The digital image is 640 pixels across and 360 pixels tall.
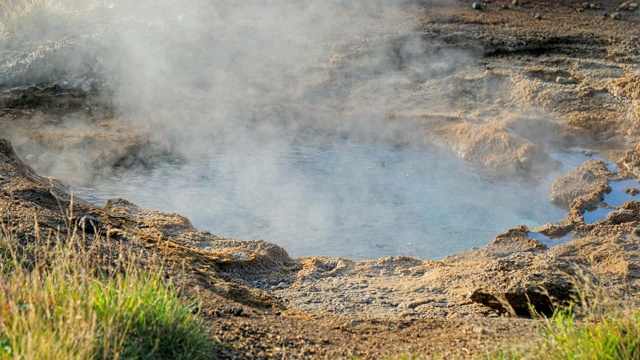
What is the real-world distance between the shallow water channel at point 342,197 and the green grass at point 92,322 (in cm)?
276

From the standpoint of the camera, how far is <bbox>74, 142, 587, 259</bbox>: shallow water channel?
5.80m

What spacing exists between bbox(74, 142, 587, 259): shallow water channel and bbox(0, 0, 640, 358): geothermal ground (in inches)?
9.9

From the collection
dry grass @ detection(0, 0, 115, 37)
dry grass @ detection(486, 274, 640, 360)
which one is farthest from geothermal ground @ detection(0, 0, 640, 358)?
dry grass @ detection(0, 0, 115, 37)

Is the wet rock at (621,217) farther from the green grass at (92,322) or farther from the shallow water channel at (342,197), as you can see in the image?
the green grass at (92,322)

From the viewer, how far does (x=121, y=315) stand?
2.71 metres

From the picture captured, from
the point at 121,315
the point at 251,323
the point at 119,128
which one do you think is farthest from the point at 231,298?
the point at 119,128

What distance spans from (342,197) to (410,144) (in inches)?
56.5

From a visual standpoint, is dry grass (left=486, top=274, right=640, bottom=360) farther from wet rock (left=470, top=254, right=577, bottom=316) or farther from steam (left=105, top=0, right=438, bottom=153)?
steam (left=105, top=0, right=438, bottom=153)

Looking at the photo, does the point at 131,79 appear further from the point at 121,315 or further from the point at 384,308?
the point at 121,315

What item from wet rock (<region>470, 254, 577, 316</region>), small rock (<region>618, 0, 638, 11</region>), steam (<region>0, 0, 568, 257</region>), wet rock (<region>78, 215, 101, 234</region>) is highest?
small rock (<region>618, 0, 638, 11</region>)

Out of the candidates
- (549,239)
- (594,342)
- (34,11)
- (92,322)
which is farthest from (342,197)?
(34,11)

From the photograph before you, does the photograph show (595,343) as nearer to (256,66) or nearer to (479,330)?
(479,330)

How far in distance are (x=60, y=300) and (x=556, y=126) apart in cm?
592

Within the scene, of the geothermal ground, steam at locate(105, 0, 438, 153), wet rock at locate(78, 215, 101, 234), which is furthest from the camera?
steam at locate(105, 0, 438, 153)
